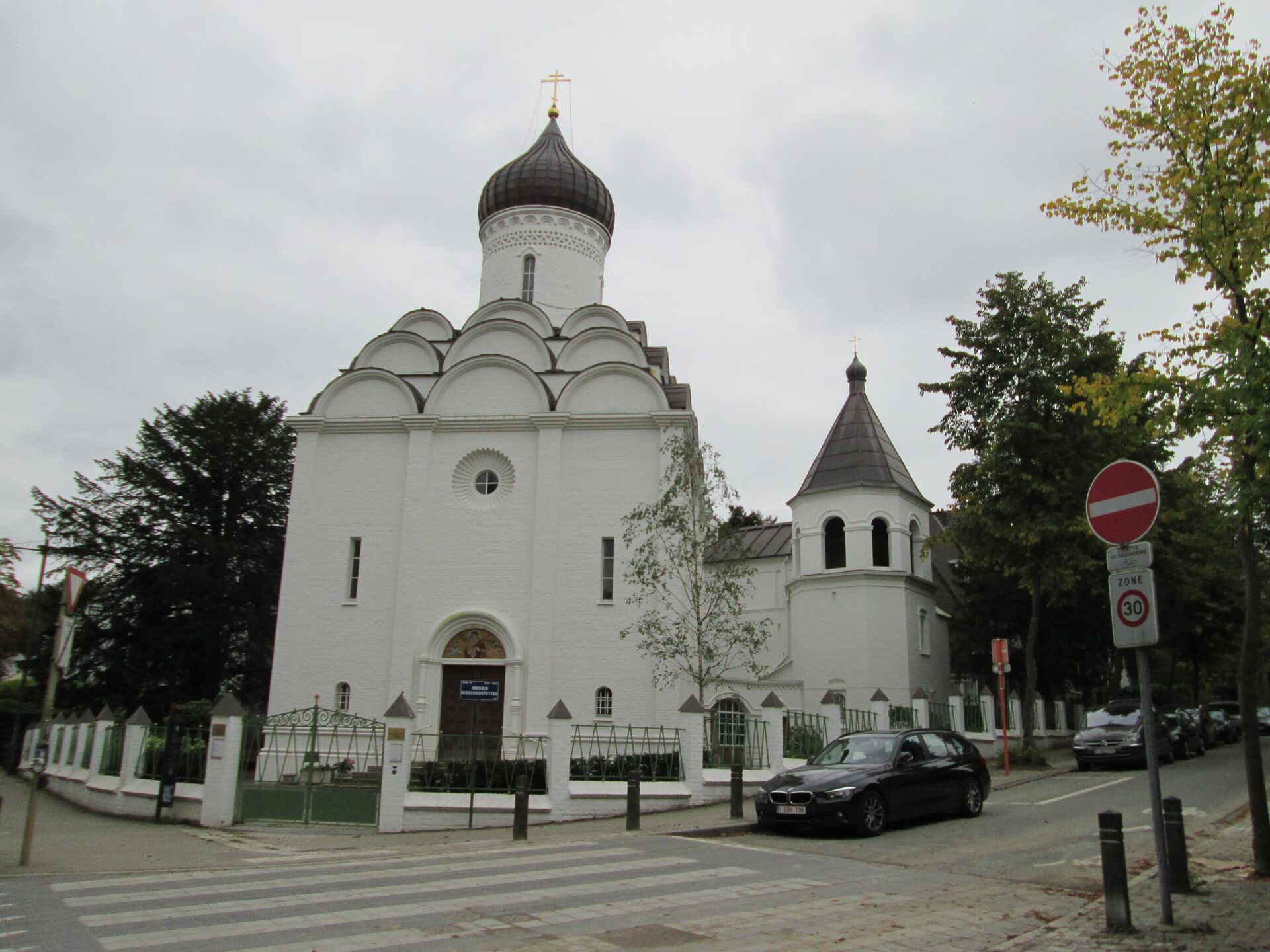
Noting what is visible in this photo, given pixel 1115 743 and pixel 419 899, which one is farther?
pixel 1115 743

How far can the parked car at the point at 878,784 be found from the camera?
1156 cm

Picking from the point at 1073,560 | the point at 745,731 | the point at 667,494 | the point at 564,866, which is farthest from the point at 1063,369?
the point at 564,866

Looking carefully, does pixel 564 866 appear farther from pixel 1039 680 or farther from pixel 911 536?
pixel 1039 680

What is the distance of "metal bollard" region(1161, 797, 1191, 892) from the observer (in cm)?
769

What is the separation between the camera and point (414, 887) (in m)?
8.55

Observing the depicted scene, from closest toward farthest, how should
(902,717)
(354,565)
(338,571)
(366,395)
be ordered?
(902,717)
(338,571)
(354,565)
(366,395)

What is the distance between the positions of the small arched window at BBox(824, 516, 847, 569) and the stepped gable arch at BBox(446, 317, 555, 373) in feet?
32.6

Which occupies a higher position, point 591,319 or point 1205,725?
point 591,319

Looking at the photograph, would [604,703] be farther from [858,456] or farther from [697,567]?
[858,456]

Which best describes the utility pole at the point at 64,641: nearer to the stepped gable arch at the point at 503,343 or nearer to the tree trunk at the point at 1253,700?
the tree trunk at the point at 1253,700

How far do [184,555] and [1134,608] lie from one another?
95.6ft

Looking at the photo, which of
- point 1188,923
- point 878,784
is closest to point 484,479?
point 878,784

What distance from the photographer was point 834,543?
28.7 metres

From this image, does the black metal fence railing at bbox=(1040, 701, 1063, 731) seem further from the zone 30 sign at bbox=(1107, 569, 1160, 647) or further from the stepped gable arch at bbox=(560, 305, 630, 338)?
the zone 30 sign at bbox=(1107, 569, 1160, 647)
